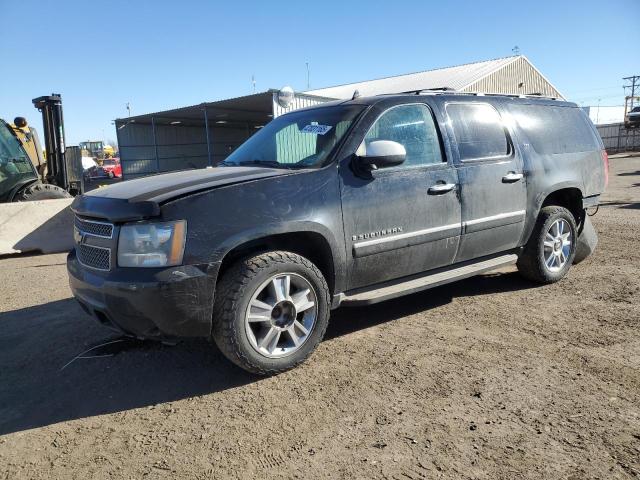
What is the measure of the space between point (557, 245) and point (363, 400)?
131 inches

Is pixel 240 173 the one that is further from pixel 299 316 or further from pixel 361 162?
pixel 299 316

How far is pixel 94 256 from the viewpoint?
11.0 feet

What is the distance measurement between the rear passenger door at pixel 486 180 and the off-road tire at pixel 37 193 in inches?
350

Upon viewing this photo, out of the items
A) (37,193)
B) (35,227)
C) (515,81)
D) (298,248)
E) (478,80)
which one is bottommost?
(35,227)

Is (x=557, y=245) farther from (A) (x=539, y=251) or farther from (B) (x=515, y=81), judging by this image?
(B) (x=515, y=81)

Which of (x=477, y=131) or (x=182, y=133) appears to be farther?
(x=182, y=133)

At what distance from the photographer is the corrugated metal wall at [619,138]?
139ft

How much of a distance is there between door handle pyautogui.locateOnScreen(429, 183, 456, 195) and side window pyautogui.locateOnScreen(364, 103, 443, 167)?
21 centimetres

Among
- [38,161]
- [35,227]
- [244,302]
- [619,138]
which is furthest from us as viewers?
[619,138]

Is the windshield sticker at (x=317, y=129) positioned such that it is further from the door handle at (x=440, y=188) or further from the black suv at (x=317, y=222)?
the door handle at (x=440, y=188)

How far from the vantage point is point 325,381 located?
10.9 ft

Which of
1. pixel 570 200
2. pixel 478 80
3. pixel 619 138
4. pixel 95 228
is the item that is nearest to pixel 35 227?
pixel 95 228

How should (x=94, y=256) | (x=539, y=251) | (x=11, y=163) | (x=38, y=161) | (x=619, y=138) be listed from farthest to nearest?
(x=619, y=138) → (x=38, y=161) → (x=11, y=163) → (x=539, y=251) → (x=94, y=256)

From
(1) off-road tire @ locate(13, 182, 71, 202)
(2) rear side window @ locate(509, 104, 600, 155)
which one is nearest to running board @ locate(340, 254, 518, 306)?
(2) rear side window @ locate(509, 104, 600, 155)
